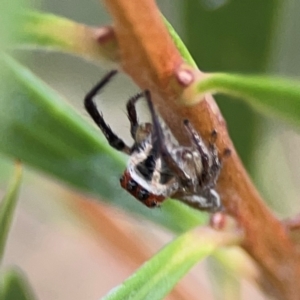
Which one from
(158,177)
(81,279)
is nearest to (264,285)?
(158,177)

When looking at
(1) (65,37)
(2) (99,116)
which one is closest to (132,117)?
(2) (99,116)

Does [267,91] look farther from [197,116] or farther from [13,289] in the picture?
[13,289]

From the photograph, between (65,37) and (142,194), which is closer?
(65,37)

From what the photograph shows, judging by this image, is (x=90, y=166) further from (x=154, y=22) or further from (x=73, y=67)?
(x=73, y=67)

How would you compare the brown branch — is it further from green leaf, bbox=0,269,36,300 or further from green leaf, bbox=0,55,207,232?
green leaf, bbox=0,269,36,300

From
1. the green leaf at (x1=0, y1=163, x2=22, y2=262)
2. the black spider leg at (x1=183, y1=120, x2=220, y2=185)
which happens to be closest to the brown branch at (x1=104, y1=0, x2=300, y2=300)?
the black spider leg at (x1=183, y1=120, x2=220, y2=185)

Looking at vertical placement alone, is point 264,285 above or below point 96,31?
below
